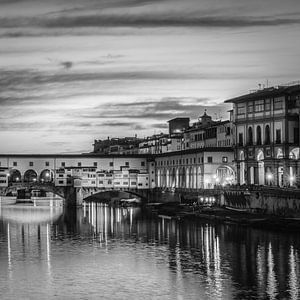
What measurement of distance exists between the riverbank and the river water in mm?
1471

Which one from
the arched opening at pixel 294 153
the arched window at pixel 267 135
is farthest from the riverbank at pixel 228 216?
the arched window at pixel 267 135

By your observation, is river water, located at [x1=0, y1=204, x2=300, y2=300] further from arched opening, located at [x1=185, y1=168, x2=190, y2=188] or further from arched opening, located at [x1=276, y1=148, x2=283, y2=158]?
arched opening, located at [x1=185, y1=168, x2=190, y2=188]

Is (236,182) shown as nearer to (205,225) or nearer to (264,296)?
(205,225)

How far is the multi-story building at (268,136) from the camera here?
3332 inches

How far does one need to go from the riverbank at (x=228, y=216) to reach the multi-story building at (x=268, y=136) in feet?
23.5

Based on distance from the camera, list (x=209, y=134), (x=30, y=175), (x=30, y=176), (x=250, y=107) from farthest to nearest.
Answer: (x=30, y=176) → (x=30, y=175) → (x=209, y=134) → (x=250, y=107)

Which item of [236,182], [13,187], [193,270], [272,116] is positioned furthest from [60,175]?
[193,270]

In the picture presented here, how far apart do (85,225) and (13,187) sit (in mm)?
37436

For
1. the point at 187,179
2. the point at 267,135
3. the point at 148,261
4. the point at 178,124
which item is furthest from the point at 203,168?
the point at 148,261

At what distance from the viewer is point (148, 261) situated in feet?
162

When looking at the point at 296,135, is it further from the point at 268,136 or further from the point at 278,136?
the point at 268,136

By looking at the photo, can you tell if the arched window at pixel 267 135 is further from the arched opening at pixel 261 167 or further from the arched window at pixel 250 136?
the arched window at pixel 250 136

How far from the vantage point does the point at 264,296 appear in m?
38.8

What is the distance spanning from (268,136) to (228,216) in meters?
15.9
